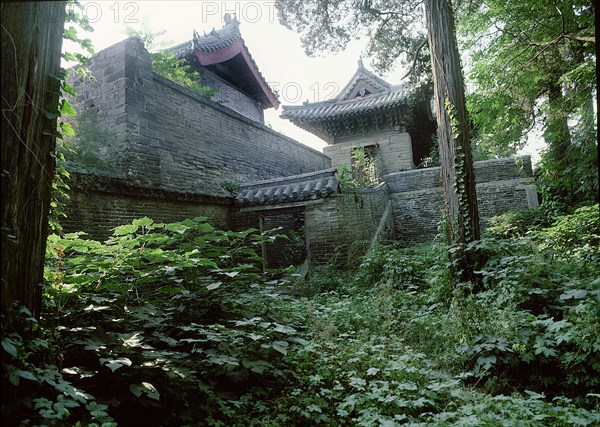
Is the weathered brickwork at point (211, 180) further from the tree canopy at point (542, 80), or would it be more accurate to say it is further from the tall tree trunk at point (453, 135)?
the tall tree trunk at point (453, 135)

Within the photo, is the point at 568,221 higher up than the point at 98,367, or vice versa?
the point at 568,221

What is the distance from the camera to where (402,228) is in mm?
11492

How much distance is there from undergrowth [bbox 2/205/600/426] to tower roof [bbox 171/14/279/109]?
957 cm

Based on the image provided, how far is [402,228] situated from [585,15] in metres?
6.77

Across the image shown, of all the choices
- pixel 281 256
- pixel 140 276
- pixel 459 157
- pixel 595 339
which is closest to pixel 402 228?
pixel 281 256

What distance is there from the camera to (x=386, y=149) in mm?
14234

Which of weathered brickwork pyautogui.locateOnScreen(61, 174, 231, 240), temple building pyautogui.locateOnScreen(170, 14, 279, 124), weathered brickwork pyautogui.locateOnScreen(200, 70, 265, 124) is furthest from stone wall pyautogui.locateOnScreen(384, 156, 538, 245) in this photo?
weathered brickwork pyautogui.locateOnScreen(61, 174, 231, 240)

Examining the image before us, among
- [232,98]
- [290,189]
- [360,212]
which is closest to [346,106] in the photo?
[232,98]

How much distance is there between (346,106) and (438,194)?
233 inches

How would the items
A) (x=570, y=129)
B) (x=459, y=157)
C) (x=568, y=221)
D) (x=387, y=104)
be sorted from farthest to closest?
(x=387, y=104) < (x=570, y=129) < (x=568, y=221) < (x=459, y=157)

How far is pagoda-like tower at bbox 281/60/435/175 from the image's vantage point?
1383cm

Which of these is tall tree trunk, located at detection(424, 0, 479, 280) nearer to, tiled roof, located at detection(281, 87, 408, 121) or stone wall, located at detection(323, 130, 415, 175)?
tiled roof, located at detection(281, 87, 408, 121)

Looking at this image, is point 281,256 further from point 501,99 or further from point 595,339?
point 595,339

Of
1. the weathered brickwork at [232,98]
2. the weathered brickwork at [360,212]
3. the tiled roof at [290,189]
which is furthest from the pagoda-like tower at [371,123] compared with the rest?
the tiled roof at [290,189]
